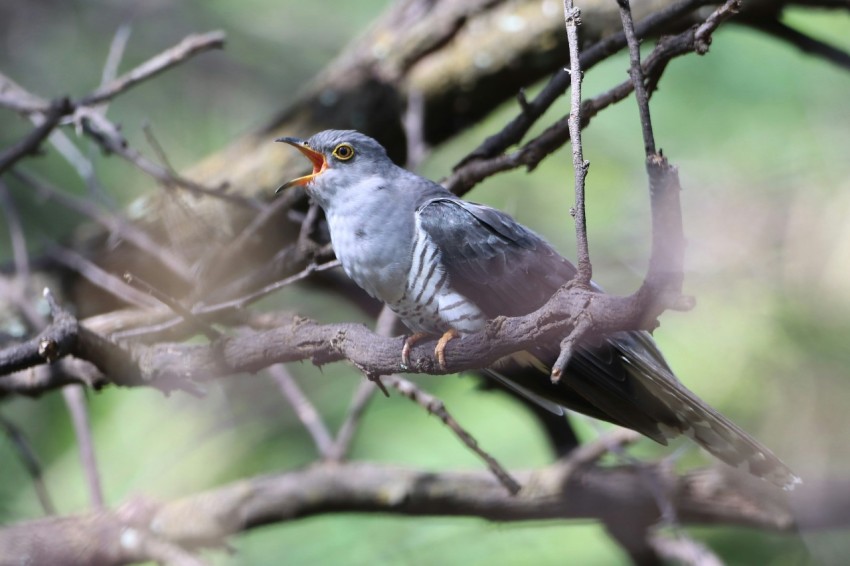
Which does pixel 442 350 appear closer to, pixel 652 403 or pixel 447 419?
pixel 652 403

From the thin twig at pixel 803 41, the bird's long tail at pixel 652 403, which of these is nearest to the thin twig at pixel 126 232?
the bird's long tail at pixel 652 403

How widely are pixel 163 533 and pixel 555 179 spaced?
172 inches

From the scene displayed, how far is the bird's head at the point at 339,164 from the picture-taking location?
2.77 metres

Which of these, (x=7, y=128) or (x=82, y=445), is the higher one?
(x=7, y=128)

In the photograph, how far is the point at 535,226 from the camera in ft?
20.4

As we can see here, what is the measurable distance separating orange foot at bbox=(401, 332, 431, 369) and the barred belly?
74 mm

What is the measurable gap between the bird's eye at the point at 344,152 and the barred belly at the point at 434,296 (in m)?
0.48

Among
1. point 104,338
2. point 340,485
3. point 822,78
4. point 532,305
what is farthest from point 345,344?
point 822,78

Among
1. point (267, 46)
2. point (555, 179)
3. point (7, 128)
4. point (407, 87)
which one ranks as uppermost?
point (267, 46)

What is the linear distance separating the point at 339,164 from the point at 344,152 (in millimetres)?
50

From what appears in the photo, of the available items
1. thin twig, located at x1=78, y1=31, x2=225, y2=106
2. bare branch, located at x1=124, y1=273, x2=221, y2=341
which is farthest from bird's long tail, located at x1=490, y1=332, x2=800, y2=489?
thin twig, located at x1=78, y1=31, x2=225, y2=106

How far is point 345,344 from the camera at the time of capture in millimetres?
2145

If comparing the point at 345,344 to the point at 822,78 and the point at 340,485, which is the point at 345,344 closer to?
the point at 340,485

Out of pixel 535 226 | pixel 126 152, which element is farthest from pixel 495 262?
pixel 535 226
